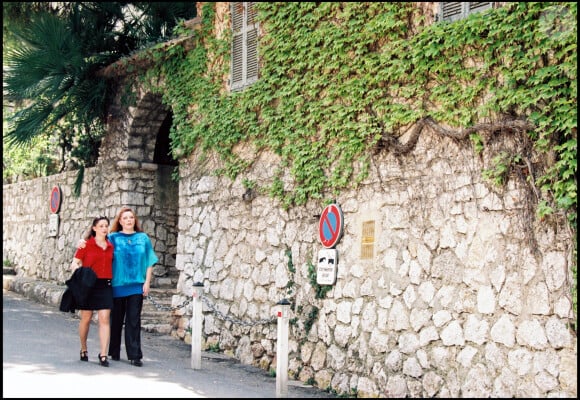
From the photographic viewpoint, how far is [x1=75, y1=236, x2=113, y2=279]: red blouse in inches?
343

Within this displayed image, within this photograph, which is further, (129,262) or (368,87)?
(129,262)

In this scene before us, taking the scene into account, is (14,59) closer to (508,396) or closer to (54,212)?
(54,212)

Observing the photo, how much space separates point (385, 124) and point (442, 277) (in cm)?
162

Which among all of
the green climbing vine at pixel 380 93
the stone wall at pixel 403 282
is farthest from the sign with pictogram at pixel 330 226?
the green climbing vine at pixel 380 93

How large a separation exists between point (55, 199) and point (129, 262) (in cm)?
800

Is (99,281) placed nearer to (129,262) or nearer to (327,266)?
(129,262)

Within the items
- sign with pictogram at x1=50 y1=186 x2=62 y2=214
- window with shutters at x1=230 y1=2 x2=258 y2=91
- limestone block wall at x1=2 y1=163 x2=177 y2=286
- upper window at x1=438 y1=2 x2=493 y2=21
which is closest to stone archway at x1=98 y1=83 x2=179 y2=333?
limestone block wall at x1=2 y1=163 x2=177 y2=286

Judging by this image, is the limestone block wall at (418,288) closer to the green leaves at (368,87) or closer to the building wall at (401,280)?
the building wall at (401,280)

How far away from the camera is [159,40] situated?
12.8m

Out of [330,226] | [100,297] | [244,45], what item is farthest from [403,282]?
[244,45]

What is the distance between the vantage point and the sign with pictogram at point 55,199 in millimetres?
16328

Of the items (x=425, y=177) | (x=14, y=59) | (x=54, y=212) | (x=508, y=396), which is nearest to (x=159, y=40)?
(x=14, y=59)

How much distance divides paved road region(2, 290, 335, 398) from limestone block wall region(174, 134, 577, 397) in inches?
20.0

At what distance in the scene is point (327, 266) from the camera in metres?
8.38
